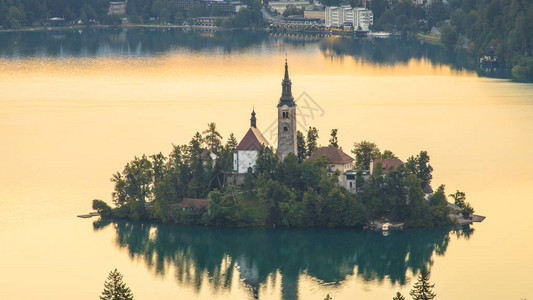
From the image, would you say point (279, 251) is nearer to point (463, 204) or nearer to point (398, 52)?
point (463, 204)

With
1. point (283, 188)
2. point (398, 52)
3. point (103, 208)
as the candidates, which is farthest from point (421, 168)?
point (398, 52)

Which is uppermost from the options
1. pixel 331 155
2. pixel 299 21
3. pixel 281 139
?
pixel 281 139

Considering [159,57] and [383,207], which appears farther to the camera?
[159,57]

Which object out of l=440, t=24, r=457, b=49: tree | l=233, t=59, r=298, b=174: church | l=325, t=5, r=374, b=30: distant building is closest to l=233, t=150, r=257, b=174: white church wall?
l=233, t=59, r=298, b=174: church

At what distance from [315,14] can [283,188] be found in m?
142

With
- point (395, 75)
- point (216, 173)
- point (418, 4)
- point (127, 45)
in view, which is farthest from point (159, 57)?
point (216, 173)

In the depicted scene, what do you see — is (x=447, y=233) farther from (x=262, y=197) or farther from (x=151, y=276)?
(x=151, y=276)

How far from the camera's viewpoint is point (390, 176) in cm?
5775

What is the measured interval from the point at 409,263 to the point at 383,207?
14.0 feet

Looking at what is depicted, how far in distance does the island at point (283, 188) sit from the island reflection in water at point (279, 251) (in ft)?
2.16

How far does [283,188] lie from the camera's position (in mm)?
57938

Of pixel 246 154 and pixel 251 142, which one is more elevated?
pixel 251 142

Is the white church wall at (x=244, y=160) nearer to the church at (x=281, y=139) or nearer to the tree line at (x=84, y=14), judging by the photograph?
the church at (x=281, y=139)

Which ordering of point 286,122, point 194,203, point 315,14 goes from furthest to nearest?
1. point 315,14
2. point 286,122
3. point 194,203
